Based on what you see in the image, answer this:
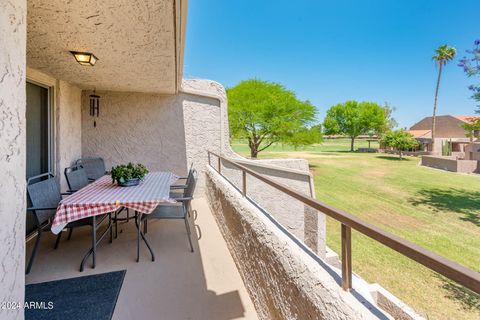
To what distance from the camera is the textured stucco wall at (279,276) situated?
106 cm

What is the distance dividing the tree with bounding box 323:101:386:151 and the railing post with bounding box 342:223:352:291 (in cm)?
3429

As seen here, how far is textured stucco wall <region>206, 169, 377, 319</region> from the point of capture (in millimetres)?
1056

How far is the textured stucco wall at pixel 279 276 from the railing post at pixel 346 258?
42 millimetres

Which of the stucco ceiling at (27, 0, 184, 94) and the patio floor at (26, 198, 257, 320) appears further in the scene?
the patio floor at (26, 198, 257, 320)

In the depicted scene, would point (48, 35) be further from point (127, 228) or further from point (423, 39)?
point (423, 39)

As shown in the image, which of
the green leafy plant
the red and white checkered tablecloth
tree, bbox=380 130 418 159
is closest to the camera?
the red and white checkered tablecloth

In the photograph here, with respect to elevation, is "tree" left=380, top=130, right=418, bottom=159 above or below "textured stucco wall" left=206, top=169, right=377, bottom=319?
above

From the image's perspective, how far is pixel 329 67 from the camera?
27406 millimetres

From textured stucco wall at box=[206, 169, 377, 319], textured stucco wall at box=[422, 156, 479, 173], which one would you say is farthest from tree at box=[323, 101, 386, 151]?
textured stucco wall at box=[206, 169, 377, 319]

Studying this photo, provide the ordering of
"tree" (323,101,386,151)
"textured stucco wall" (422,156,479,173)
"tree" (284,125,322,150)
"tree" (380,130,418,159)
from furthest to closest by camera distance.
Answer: "tree" (323,101,386,151) < "tree" (380,130,418,159) < "textured stucco wall" (422,156,479,173) < "tree" (284,125,322,150)

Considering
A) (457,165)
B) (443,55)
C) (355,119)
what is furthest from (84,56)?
(355,119)

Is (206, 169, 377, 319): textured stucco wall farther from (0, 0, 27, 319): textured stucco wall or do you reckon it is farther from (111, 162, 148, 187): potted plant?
(0, 0, 27, 319): textured stucco wall

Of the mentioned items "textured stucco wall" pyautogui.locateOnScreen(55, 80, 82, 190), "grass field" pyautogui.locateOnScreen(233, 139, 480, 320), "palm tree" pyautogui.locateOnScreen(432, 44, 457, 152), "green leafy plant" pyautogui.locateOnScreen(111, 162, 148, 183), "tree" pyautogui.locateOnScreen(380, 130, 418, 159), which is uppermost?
"palm tree" pyautogui.locateOnScreen(432, 44, 457, 152)

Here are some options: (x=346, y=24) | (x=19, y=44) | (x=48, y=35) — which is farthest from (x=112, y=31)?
(x=346, y=24)
